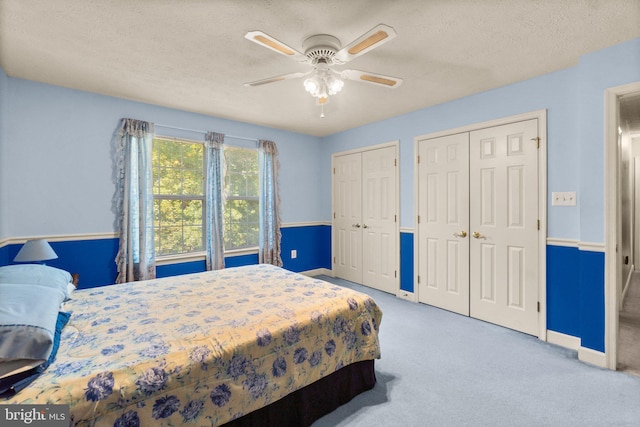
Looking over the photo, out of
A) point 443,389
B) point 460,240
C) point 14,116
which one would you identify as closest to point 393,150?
point 460,240

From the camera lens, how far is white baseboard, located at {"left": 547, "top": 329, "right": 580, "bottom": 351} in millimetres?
2502

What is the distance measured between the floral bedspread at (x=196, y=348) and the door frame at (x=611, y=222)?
178 centimetres

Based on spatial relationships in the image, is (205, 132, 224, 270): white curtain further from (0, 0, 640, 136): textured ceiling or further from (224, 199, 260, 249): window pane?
(0, 0, 640, 136): textured ceiling

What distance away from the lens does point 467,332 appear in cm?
286

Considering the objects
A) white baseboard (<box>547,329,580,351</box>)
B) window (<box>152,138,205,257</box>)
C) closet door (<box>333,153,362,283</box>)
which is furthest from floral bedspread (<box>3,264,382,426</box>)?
closet door (<box>333,153,362,283</box>)

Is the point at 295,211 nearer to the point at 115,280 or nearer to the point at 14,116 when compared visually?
the point at 115,280

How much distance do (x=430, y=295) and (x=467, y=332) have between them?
776 millimetres

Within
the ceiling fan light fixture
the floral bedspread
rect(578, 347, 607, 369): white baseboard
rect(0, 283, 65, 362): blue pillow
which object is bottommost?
rect(578, 347, 607, 369): white baseboard

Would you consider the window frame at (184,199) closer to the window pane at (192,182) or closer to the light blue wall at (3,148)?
the window pane at (192,182)

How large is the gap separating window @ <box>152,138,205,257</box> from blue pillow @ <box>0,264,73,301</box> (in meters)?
1.61

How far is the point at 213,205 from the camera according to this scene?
378 centimetres

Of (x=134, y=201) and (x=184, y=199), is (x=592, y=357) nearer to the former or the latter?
(x=184, y=199)

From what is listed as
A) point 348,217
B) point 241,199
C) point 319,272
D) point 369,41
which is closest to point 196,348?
point 369,41

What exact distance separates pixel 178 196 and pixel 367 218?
2.59m
